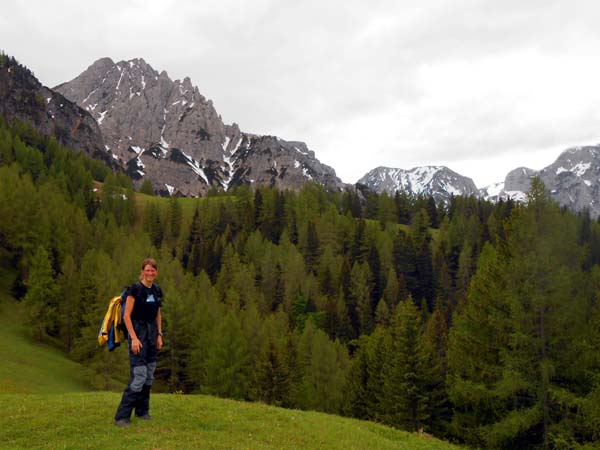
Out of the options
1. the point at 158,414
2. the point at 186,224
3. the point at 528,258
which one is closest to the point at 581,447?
the point at 528,258

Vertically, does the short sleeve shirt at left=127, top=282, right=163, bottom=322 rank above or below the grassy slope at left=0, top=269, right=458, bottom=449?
above

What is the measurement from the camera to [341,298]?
8494 cm

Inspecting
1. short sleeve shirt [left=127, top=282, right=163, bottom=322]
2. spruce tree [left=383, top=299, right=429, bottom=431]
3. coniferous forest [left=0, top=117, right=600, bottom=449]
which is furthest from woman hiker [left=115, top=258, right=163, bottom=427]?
spruce tree [left=383, top=299, right=429, bottom=431]

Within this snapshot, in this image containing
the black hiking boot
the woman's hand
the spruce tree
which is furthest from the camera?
the spruce tree

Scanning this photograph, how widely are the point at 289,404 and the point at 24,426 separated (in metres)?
34.9

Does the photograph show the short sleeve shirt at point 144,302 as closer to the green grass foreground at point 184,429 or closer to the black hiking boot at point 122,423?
the black hiking boot at point 122,423


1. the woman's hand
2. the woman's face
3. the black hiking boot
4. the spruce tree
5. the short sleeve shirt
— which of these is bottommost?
the spruce tree

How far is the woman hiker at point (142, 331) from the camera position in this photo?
10902 mm

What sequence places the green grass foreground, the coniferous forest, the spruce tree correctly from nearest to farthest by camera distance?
the green grass foreground → the coniferous forest → the spruce tree

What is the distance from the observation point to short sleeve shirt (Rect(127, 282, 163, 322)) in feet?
36.1

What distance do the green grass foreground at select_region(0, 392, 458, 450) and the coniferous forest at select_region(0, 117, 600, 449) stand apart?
8.62 meters

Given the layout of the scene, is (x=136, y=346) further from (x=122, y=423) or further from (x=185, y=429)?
(x=185, y=429)

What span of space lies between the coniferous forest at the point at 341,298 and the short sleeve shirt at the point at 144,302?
1765 centimetres

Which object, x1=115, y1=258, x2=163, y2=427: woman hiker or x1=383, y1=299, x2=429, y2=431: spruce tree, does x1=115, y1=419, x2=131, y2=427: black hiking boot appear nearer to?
x1=115, y1=258, x2=163, y2=427: woman hiker
